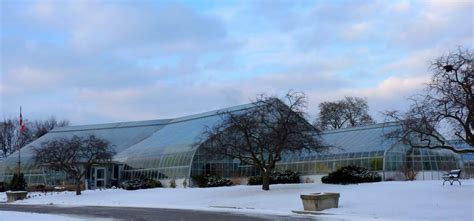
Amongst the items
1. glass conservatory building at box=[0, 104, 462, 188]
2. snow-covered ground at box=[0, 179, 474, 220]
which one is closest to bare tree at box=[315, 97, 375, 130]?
glass conservatory building at box=[0, 104, 462, 188]

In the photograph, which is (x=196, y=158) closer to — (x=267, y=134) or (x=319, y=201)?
(x=267, y=134)

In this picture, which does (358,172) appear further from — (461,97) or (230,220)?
(230,220)

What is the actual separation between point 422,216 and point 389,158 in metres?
20.6

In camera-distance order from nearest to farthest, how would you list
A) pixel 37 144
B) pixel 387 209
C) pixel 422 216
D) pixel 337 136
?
1. pixel 422 216
2. pixel 387 209
3. pixel 337 136
4. pixel 37 144

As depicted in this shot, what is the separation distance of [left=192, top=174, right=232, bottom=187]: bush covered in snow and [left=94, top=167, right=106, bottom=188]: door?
17.7 m

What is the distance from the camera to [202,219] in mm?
23219

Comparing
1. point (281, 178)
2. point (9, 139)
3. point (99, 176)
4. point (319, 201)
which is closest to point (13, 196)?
point (99, 176)

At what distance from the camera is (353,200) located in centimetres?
2922

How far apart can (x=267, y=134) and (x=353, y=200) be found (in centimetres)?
938

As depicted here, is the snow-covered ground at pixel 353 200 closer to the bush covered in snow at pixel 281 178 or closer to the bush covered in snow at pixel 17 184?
the bush covered in snow at pixel 281 178

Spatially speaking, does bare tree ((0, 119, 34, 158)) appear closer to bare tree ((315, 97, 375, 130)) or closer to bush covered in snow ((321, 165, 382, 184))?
bare tree ((315, 97, 375, 130))

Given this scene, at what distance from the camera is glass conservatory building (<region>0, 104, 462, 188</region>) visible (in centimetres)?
4381

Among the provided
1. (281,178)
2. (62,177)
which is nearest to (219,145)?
(281,178)

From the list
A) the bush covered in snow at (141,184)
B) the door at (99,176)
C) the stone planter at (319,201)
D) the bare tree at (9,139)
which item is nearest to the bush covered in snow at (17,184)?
the door at (99,176)
